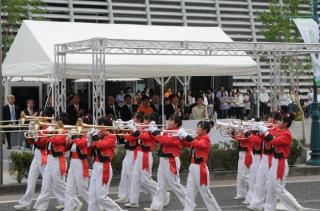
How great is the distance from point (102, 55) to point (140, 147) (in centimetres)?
404

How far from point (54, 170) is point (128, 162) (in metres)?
1.81

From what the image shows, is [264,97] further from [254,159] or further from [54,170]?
[54,170]

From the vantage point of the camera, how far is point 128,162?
580 inches

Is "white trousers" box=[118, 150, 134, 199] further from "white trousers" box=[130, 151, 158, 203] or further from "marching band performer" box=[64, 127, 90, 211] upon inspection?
"marching band performer" box=[64, 127, 90, 211]

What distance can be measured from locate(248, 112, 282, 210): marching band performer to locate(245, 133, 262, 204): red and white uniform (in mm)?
483

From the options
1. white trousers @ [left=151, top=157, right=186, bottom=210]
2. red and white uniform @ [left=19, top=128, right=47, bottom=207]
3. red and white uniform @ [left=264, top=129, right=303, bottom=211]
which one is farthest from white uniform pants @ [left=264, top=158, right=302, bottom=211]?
red and white uniform @ [left=19, top=128, right=47, bottom=207]

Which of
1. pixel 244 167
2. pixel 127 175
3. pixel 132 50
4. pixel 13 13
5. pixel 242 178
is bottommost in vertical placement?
pixel 242 178

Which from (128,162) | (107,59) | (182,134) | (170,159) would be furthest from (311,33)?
(182,134)

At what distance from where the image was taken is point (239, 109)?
121 feet

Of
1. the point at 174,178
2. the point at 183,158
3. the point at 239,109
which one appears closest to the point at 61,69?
the point at 183,158

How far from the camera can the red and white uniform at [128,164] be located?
571 inches

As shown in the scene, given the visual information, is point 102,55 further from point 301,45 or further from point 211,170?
point 301,45

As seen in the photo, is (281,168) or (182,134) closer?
(281,168)

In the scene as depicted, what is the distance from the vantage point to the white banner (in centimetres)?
2020
